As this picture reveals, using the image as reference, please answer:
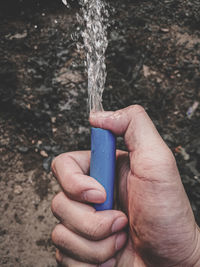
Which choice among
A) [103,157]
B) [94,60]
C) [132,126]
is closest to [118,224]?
[103,157]

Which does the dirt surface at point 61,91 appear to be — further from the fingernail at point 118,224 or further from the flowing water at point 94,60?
the fingernail at point 118,224

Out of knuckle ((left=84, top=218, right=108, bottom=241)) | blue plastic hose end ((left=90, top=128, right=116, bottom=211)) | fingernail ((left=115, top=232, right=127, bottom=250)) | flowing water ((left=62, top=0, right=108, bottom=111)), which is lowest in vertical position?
fingernail ((left=115, top=232, right=127, bottom=250))

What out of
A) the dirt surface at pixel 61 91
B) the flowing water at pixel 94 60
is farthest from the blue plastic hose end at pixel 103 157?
the dirt surface at pixel 61 91

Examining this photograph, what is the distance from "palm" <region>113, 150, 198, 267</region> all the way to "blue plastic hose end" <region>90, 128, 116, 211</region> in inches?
6.0

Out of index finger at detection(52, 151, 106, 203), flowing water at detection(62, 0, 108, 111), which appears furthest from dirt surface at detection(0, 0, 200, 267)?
index finger at detection(52, 151, 106, 203)

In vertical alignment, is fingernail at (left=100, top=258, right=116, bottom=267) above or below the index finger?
below

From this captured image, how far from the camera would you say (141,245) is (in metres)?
1.05

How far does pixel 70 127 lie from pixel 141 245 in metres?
1.43

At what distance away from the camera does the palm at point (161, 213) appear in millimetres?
994

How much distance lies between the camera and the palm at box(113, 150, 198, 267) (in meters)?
0.99

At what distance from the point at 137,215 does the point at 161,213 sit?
0.38 ft

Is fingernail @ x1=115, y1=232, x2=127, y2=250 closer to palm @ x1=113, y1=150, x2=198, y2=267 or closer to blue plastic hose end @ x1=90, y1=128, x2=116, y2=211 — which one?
palm @ x1=113, y1=150, x2=198, y2=267

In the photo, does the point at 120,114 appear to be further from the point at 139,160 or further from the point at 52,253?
the point at 52,253

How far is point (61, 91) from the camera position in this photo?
7.89 feet
